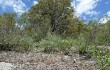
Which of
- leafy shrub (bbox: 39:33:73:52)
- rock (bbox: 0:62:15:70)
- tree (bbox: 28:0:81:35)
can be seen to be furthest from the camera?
tree (bbox: 28:0:81:35)

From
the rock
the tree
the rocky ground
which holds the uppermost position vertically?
the tree

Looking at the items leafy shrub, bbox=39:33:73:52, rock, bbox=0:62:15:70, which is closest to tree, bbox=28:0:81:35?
leafy shrub, bbox=39:33:73:52

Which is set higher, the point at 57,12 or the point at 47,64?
the point at 57,12

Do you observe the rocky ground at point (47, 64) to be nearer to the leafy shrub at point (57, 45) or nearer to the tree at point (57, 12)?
the leafy shrub at point (57, 45)

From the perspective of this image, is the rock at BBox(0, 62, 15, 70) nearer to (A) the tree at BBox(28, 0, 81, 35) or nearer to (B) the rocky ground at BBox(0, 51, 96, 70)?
(B) the rocky ground at BBox(0, 51, 96, 70)

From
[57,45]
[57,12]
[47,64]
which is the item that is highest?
[57,12]

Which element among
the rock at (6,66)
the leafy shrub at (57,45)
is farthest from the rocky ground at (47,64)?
the leafy shrub at (57,45)

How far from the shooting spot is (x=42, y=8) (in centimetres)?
3569

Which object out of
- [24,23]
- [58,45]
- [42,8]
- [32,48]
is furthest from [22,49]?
[42,8]

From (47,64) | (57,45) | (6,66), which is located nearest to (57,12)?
(57,45)

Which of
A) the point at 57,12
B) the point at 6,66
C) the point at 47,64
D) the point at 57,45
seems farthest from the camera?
the point at 57,12

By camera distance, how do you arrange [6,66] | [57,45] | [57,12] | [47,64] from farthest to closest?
[57,12], [57,45], [47,64], [6,66]

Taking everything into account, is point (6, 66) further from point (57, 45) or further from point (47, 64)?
point (57, 45)

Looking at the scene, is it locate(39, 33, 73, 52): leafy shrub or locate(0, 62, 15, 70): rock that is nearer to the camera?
locate(0, 62, 15, 70): rock
